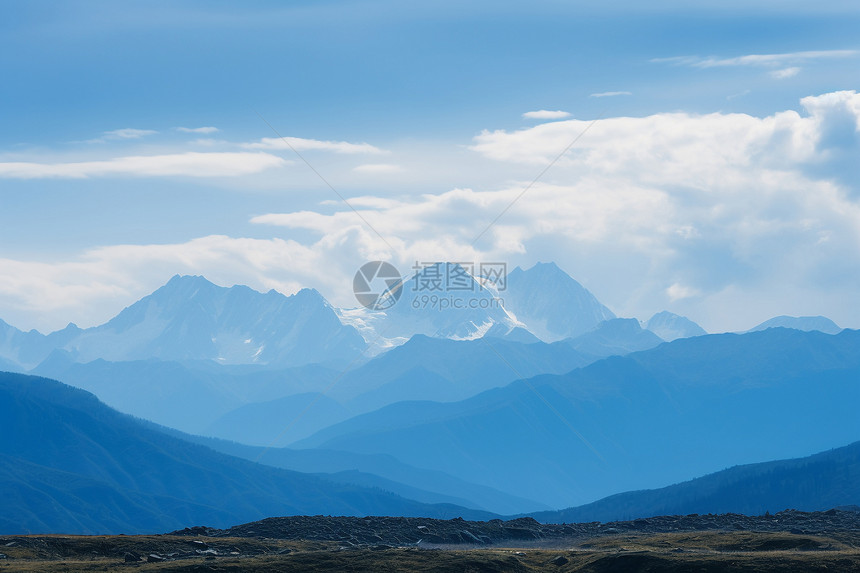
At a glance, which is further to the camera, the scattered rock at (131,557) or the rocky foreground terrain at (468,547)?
the scattered rock at (131,557)

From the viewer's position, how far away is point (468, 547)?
96.3 m

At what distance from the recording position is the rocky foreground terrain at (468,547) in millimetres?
79062

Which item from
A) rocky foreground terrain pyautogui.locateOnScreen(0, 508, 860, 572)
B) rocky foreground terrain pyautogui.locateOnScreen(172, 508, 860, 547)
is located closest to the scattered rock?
rocky foreground terrain pyautogui.locateOnScreen(0, 508, 860, 572)

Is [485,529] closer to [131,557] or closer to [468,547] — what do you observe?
[468,547]

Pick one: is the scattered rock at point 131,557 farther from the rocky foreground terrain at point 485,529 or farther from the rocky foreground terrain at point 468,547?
the rocky foreground terrain at point 485,529

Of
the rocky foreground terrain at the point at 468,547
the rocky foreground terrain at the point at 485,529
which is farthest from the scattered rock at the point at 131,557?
the rocky foreground terrain at the point at 485,529

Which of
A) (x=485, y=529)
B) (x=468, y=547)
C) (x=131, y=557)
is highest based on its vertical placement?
(x=131, y=557)

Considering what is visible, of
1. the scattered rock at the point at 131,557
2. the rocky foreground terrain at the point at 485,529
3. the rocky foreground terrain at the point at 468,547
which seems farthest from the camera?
the rocky foreground terrain at the point at 485,529

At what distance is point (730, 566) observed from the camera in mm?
77500

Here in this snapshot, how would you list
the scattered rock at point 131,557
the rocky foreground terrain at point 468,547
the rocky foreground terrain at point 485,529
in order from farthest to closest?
the rocky foreground terrain at point 485,529 < the scattered rock at point 131,557 < the rocky foreground terrain at point 468,547

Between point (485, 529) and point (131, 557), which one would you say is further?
point (485, 529)

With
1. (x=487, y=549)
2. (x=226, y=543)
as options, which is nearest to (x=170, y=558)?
(x=226, y=543)

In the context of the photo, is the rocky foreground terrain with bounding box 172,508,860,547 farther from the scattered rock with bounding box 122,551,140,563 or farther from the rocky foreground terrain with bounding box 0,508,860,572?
the scattered rock with bounding box 122,551,140,563

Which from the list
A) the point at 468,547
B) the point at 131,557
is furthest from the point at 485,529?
the point at 131,557
